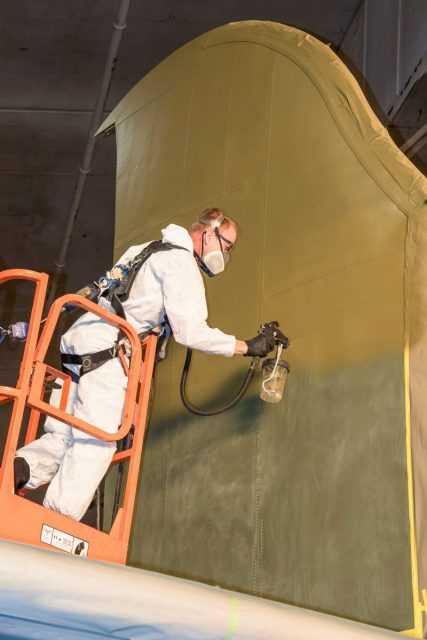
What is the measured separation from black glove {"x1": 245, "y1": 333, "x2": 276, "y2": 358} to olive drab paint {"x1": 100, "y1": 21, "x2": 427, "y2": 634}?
290 mm

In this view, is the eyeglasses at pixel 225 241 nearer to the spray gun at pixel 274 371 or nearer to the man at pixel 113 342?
the man at pixel 113 342

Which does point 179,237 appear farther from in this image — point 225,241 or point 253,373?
point 253,373

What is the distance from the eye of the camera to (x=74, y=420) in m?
4.83

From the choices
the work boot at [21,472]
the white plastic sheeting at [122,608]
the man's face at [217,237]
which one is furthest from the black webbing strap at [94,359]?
the white plastic sheeting at [122,608]

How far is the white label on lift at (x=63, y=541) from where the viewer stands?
15.6 ft

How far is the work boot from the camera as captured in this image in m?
5.46

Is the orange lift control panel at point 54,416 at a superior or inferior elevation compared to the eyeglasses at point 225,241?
inferior

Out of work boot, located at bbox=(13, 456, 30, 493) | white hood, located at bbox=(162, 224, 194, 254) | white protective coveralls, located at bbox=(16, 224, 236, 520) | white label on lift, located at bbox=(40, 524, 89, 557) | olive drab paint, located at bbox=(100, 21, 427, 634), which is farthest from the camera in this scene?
white hood, located at bbox=(162, 224, 194, 254)

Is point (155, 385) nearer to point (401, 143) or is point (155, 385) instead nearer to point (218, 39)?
point (218, 39)

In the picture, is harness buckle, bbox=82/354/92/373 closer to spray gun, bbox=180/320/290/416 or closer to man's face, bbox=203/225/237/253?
spray gun, bbox=180/320/290/416

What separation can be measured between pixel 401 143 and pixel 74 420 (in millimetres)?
9336

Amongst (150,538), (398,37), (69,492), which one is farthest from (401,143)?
(69,492)

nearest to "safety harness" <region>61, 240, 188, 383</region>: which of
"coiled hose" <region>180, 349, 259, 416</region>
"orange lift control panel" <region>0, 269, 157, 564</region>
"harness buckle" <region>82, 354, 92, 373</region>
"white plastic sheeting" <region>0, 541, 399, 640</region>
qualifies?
"harness buckle" <region>82, 354, 92, 373</region>

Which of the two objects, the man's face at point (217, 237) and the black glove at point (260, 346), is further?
the man's face at point (217, 237)
